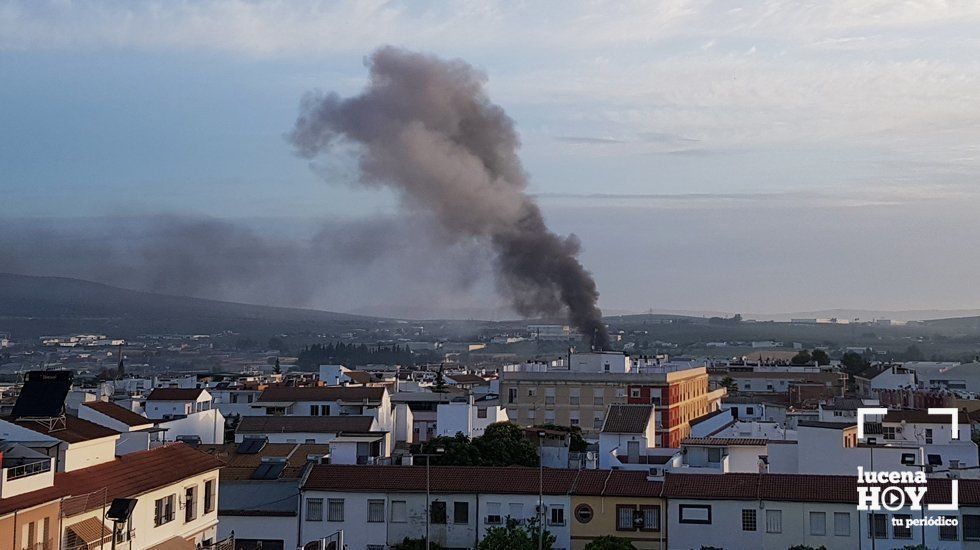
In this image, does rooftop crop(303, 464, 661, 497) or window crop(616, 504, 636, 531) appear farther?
rooftop crop(303, 464, 661, 497)

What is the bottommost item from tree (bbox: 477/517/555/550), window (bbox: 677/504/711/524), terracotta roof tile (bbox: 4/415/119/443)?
tree (bbox: 477/517/555/550)

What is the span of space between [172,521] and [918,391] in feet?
193

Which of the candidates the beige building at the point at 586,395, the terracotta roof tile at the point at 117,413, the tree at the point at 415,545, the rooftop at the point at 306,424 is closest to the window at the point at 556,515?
the tree at the point at 415,545

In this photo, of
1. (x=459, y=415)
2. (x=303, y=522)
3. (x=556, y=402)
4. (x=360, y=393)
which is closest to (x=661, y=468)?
(x=303, y=522)

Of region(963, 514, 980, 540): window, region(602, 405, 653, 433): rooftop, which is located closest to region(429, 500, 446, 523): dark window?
region(602, 405, 653, 433): rooftop

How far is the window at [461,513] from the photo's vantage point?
31125 mm

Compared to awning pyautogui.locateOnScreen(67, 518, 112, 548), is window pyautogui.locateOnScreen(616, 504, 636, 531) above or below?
below

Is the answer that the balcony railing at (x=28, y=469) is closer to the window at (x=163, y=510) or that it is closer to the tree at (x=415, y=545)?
the window at (x=163, y=510)

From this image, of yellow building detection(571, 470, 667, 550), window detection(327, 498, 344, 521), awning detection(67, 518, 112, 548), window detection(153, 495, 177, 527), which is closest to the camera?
awning detection(67, 518, 112, 548)

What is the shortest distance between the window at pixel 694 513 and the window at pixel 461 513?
5423 mm

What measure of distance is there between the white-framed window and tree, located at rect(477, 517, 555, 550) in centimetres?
526

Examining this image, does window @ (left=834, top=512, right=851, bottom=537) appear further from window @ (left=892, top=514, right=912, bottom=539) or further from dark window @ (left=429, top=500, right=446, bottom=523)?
dark window @ (left=429, top=500, right=446, bottom=523)

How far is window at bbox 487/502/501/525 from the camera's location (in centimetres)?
3091

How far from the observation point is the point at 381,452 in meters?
39.0
